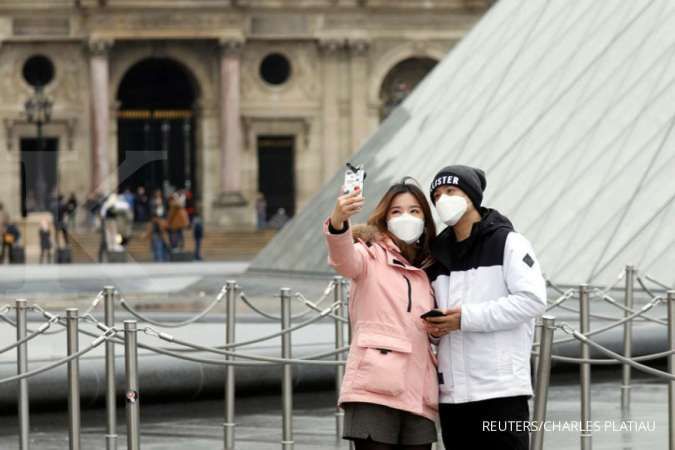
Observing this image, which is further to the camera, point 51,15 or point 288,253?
point 51,15

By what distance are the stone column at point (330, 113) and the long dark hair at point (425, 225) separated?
5059 cm

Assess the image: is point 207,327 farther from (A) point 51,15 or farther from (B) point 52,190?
(A) point 51,15

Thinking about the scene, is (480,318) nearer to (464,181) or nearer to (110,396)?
(464,181)

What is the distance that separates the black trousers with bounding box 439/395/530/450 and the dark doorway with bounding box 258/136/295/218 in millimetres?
51795

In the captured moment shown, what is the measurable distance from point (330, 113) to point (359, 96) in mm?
1096

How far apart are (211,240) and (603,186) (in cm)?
3385

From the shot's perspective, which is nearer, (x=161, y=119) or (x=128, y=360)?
(x=128, y=360)

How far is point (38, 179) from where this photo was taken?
61.1 ft

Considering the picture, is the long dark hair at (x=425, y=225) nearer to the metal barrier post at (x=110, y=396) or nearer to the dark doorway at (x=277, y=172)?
the metal barrier post at (x=110, y=396)

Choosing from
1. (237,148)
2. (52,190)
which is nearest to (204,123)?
(237,148)

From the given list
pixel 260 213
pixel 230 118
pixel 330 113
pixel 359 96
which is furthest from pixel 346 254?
pixel 330 113

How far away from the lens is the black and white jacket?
619 cm

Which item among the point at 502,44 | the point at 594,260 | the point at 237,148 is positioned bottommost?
the point at 594,260

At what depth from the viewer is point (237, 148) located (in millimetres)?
56406
